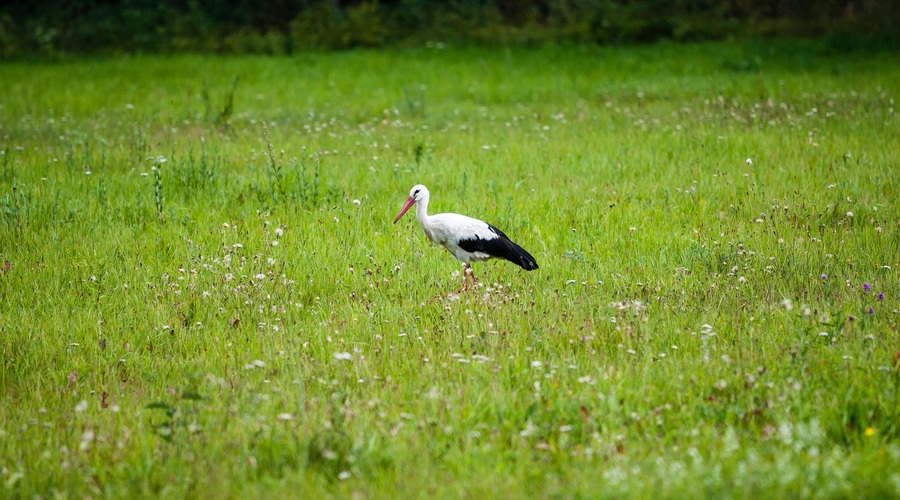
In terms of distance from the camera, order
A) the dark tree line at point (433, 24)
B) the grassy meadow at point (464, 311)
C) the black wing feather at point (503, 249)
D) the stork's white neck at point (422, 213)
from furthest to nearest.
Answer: the dark tree line at point (433, 24)
the stork's white neck at point (422, 213)
the black wing feather at point (503, 249)
the grassy meadow at point (464, 311)

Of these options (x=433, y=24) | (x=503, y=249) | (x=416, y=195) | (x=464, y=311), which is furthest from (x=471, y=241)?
(x=433, y=24)

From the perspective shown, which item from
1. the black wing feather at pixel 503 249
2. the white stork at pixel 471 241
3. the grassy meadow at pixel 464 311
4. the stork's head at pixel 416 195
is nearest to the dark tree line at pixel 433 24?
the grassy meadow at pixel 464 311

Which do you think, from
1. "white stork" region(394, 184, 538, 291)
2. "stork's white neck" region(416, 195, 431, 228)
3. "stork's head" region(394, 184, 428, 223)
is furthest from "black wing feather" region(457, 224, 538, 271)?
"stork's head" region(394, 184, 428, 223)

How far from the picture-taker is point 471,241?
720cm

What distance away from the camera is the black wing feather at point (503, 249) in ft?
22.9

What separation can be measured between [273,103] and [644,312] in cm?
1221

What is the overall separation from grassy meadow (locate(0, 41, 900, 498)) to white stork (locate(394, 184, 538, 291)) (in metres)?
0.23

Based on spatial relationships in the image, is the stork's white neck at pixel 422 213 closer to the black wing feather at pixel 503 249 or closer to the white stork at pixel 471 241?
the white stork at pixel 471 241

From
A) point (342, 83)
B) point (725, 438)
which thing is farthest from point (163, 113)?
point (725, 438)

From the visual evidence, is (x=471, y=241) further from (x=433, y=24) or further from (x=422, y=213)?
(x=433, y=24)

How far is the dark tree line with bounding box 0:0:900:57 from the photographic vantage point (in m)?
24.2

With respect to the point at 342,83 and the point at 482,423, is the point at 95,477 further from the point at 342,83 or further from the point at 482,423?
the point at 342,83

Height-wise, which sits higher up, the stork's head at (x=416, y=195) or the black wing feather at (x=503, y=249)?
the stork's head at (x=416, y=195)

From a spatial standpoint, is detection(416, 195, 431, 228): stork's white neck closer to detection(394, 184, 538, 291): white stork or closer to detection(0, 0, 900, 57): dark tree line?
detection(394, 184, 538, 291): white stork
